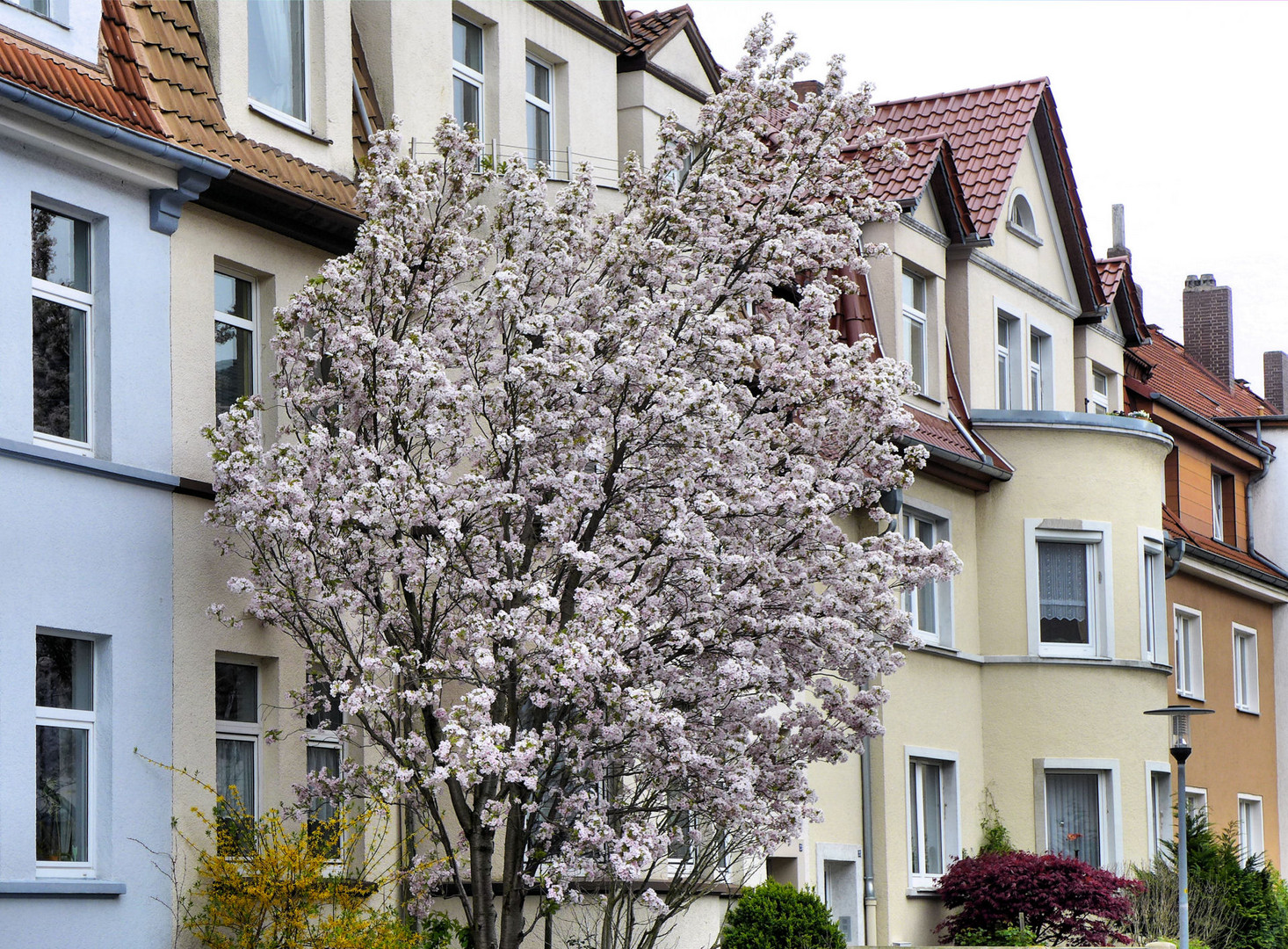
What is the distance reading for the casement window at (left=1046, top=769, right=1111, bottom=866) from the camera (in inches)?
953

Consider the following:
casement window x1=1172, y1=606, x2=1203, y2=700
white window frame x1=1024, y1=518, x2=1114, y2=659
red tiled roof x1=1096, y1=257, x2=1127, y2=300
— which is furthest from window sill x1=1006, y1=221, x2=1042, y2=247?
casement window x1=1172, y1=606, x2=1203, y2=700

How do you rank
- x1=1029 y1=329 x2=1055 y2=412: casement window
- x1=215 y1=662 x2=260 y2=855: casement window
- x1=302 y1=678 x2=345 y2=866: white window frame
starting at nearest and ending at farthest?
1. x1=215 y1=662 x2=260 y2=855: casement window
2. x1=302 y1=678 x2=345 y2=866: white window frame
3. x1=1029 y1=329 x2=1055 y2=412: casement window

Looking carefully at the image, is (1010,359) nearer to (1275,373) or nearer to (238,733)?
Answer: (238,733)

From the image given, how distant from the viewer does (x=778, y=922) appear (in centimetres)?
1766

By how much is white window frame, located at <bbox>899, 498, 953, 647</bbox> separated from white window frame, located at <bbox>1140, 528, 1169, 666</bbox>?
299 centimetres

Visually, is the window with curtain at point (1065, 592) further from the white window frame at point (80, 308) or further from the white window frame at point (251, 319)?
the white window frame at point (80, 308)

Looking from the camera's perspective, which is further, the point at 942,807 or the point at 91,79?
the point at 942,807

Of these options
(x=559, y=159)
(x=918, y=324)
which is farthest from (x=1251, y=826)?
(x=559, y=159)

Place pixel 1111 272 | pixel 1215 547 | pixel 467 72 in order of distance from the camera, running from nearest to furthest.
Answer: pixel 467 72
pixel 1111 272
pixel 1215 547

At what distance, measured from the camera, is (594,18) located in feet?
62.5

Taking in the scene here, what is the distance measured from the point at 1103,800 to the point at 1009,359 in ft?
21.1

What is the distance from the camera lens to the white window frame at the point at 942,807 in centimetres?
2223

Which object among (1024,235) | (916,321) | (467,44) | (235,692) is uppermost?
(1024,235)

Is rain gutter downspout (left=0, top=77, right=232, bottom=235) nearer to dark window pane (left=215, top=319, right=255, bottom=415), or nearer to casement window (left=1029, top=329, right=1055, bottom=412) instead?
dark window pane (left=215, top=319, right=255, bottom=415)
